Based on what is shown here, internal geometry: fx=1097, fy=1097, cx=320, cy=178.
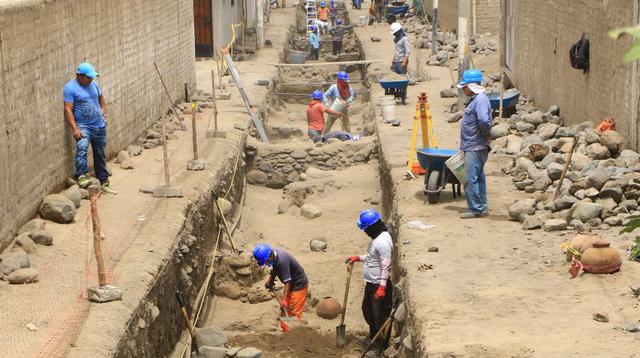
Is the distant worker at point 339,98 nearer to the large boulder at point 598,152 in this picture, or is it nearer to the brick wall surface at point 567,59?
the brick wall surface at point 567,59

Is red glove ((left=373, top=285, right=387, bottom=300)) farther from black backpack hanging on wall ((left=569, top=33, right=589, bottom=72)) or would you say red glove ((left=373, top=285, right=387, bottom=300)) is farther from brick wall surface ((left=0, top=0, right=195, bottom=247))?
black backpack hanging on wall ((left=569, top=33, right=589, bottom=72))

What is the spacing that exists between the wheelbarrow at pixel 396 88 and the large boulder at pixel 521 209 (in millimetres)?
10119

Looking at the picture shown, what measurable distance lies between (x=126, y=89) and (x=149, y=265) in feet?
22.4

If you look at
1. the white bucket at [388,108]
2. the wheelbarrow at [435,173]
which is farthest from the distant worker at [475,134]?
the white bucket at [388,108]

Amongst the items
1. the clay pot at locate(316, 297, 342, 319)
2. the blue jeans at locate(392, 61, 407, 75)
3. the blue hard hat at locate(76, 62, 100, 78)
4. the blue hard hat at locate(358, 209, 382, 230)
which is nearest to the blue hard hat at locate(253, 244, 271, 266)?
the clay pot at locate(316, 297, 342, 319)

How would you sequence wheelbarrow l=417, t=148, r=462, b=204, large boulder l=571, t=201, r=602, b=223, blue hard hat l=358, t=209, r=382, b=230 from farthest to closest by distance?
1. wheelbarrow l=417, t=148, r=462, b=204
2. large boulder l=571, t=201, r=602, b=223
3. blue hard hat l=358, t=209, r=382, b=230

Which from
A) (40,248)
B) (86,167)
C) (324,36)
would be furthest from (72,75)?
(324,36)

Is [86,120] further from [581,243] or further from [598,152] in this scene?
[581,243]

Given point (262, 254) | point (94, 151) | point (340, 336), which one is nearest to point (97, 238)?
point (262, 254)

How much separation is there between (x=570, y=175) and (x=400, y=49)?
44.1ft

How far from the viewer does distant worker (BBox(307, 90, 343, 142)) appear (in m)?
20.6

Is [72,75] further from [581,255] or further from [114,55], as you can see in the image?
[581,255]

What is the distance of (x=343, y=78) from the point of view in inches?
812

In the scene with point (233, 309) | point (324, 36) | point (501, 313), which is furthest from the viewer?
point (324, 36)
